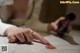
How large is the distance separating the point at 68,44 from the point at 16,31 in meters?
0.19

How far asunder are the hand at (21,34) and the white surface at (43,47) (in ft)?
0.06

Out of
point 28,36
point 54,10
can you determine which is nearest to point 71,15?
point 54,10

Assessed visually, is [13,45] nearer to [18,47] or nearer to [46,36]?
[18,47]

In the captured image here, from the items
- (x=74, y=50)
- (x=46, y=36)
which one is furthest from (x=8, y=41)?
(x=74, y=50)

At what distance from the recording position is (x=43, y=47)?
722 millimetres

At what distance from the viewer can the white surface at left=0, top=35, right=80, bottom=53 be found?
70 centimetres

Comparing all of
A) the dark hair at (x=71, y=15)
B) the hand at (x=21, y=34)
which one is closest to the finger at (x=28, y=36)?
the hand at (x=21, y=34)

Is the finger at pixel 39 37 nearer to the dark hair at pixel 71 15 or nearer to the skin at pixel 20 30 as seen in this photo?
the skin at pixel 20 30

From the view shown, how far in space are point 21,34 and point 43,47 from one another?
0.30 ft

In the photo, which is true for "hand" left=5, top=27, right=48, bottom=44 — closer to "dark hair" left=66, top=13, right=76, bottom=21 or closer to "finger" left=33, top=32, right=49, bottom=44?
"finger" left=33, top=32, right=49, bottom=44

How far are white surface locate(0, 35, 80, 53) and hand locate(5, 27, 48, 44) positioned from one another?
0.02 meters

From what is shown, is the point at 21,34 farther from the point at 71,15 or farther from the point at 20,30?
the point at 71,15

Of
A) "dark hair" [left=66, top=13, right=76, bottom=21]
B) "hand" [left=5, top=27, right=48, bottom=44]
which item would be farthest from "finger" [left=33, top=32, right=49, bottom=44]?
"dark hair" [left=66, top=13, right=76, bottom=21]

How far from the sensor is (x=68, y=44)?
739mm
